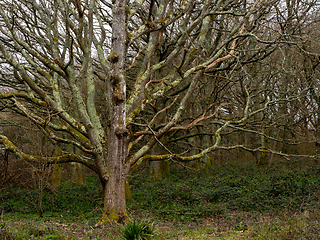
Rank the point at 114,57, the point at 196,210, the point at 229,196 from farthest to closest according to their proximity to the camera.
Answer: the point at 229,196 < the point at 196,210 < the point at 114,57

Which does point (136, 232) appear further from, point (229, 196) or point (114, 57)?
point (229, 196)

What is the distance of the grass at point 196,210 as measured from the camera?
516 centimetres

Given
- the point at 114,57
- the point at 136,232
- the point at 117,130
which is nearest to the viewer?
the point at 136,232

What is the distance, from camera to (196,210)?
8375 mm

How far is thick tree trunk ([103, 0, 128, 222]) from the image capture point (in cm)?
598

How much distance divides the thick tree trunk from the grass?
49cm

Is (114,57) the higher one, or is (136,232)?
(114,57)

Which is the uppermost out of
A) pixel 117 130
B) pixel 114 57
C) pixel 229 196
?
pixel 114 57

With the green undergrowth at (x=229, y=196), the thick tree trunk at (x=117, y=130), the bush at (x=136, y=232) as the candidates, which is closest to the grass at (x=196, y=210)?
the green undergrowth at (x=229, y=196)

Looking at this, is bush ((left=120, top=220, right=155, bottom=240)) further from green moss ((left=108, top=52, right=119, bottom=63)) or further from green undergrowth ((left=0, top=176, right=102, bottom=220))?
green undergrowth ((left=0, top=176, right=102, bottom=220))

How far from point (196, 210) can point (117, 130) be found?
13.6ft

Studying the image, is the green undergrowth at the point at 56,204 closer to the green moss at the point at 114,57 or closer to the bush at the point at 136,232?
the bush at the point at 136,232

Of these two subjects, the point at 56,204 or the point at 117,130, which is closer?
the point at 117,130

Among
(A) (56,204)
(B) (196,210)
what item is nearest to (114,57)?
(B) (196,210)
